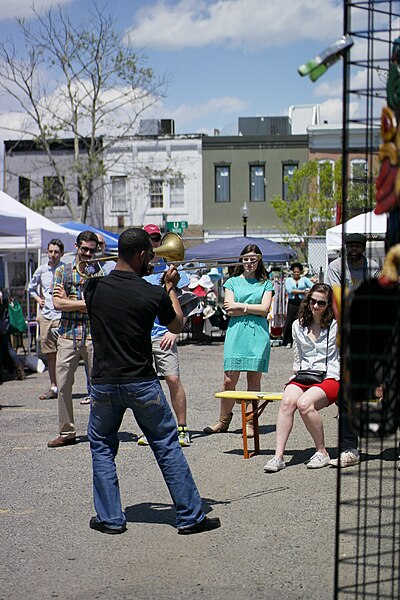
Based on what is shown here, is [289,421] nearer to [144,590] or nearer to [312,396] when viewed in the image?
[312,396]

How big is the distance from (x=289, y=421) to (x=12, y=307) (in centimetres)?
1027

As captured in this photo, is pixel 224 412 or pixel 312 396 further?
pixel 224 412

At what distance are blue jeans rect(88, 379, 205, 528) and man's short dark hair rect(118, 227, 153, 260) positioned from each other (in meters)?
0.80

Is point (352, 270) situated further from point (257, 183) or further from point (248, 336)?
point (257, 183)

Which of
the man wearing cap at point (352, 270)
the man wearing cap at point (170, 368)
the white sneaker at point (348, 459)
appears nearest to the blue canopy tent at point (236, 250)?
the man wearing cap at point (352, 270)

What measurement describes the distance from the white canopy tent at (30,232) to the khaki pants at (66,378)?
18.4 ft

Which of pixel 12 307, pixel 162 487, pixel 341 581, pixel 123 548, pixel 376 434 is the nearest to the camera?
pixel 376 434

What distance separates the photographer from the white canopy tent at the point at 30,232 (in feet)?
51.0

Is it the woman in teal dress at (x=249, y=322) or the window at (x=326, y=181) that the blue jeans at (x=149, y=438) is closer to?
the woman in teal dress at (x=249, y=322)

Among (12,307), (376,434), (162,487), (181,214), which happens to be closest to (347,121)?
(376,434)

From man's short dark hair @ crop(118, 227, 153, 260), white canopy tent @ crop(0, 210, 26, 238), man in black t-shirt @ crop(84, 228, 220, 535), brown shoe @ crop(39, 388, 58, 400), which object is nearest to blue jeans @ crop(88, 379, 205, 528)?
man in black t-shirt @ crop(84, 228, 220, 535)

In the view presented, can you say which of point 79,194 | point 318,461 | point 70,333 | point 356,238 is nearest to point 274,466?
point 318,461

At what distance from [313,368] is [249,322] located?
1.38 meters

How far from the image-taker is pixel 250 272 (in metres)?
9.27
